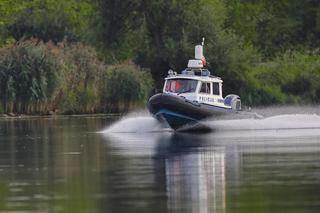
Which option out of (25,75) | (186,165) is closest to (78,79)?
(25,75)

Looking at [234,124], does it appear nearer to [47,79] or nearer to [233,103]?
[233,103]

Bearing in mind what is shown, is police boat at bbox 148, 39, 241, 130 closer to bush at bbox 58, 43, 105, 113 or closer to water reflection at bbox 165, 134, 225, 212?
water reflection at bbox 165, 134, 225, 212

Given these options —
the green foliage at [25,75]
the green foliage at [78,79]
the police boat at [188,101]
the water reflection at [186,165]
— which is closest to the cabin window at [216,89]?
the police boat at [188,101]

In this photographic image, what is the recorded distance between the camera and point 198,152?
115 feet

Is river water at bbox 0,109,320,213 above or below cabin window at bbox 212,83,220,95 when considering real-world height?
below

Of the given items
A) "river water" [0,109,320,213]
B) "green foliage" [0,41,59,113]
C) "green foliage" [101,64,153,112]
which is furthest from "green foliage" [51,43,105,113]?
"river water" [0,109,320,213]

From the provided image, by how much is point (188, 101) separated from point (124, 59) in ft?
126

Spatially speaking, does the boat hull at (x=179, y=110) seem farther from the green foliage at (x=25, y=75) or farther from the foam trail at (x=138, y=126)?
the green foliage at (x=25, y=75)

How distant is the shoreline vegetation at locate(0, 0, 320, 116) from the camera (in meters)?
71.9

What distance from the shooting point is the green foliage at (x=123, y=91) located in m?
74.0

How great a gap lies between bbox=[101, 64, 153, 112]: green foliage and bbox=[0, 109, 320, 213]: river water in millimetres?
24633

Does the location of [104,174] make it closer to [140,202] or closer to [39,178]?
[39,178]

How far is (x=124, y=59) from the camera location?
8638cm

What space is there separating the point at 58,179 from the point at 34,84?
43261 mm
